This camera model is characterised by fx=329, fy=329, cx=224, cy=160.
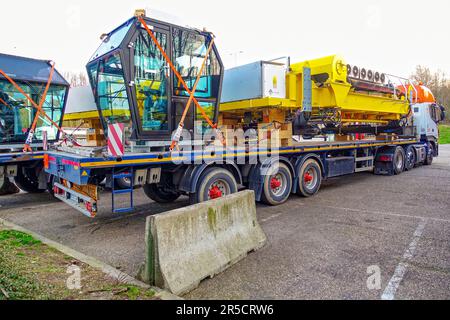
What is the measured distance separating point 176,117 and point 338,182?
6.62 metres

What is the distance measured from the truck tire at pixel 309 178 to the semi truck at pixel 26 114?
5.98 meters

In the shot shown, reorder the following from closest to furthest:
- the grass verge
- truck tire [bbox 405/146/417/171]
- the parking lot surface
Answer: the grass verge, the parking lot surface, truck tire [bbox 405/146/417/171]

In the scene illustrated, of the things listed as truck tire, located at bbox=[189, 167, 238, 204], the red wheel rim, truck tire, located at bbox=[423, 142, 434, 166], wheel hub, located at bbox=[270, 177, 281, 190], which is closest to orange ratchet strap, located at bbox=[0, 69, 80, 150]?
truck tire, located at bbox=[189, 167, 238, 204]

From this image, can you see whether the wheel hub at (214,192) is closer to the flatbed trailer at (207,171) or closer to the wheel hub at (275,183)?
the flatbed trailer at (207,171)

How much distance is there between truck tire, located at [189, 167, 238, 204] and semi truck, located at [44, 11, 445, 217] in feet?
0.06

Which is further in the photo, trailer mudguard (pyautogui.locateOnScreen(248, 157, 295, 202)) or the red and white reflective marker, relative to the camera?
trailer mudguard (pyautogui.locateOnScreen(248, 157, 295, 202))

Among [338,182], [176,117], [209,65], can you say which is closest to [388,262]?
[176,117]

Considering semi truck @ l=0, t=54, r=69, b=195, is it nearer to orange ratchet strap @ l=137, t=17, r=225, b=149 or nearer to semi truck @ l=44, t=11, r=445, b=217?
semi truck @ l=44, t=11, r=445, b=217

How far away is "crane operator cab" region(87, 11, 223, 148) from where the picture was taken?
17.3 feet

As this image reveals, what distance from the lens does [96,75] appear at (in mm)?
6074

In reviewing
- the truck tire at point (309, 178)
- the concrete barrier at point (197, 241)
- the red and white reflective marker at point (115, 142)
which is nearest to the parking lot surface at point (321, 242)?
the concrete barrier at point (197, 241)

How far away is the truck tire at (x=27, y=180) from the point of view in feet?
28.6

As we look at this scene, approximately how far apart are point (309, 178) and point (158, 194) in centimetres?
371
